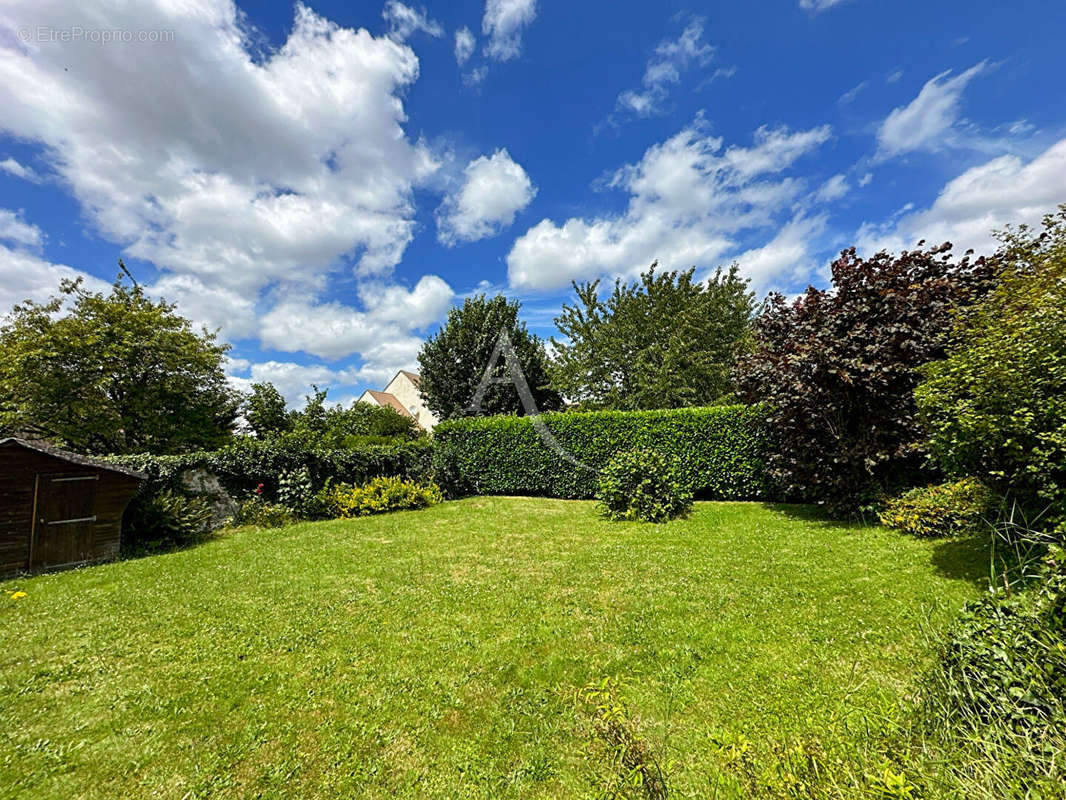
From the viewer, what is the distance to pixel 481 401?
2109cm

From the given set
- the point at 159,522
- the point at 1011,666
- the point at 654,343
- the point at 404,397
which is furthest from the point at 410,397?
the point at 1011,666

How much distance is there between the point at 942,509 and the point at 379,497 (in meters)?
11.7

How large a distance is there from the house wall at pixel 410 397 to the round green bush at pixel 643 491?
26.4 m

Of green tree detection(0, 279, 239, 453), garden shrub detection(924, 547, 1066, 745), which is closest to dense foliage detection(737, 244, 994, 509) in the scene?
garden shrub detection(924, 547, 1066, 745)

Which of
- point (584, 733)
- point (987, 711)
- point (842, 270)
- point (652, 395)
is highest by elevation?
point (842, 270)

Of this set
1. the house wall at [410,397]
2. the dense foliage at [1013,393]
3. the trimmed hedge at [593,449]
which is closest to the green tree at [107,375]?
the trimmed hedge at [593,449]

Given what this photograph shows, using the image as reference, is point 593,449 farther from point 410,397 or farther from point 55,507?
point 410,397

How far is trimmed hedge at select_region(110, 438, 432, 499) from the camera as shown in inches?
360

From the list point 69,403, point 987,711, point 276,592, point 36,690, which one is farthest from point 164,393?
point 987,711

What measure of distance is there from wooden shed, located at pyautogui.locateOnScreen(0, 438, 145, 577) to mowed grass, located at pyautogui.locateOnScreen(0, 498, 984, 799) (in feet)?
1.85

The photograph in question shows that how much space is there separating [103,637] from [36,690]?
100 cm

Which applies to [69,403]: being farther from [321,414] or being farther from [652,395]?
[652,395]

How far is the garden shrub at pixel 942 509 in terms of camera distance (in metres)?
5.48

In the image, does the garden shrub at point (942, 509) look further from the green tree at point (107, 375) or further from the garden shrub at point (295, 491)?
the green tree at point (107, 375)
